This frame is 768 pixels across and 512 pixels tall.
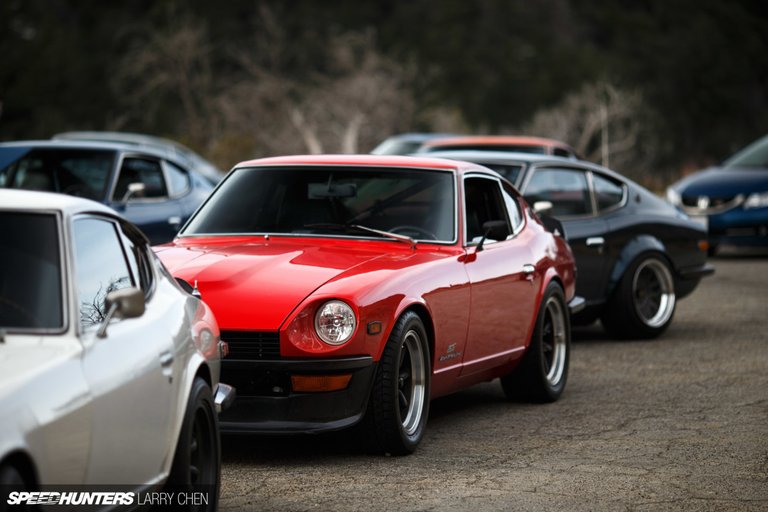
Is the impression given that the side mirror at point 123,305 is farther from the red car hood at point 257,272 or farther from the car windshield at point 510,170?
the car windshield at point 510,170

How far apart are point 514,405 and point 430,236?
1470mm

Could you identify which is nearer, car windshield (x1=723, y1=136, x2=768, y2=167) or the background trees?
car windshield (x1=723, y1=136, x2=768, y2=167)

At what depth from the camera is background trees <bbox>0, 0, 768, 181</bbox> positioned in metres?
47.8

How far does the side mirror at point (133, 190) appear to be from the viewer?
13.4 m

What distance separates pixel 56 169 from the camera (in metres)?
13.8

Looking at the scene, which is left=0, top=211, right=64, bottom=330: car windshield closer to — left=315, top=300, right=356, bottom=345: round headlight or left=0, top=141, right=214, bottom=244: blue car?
left=315, top=300, right=356, bottom=345: round headlight

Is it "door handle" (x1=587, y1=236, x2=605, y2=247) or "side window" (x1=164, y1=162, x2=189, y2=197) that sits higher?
"side window" (x1=164, y1=162, x2=189, y2=197)

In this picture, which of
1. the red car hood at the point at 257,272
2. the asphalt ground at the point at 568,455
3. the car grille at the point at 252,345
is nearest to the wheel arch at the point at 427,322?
the red car hood at the point at 257,272

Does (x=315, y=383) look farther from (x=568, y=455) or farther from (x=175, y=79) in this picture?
(x=175, y=79)

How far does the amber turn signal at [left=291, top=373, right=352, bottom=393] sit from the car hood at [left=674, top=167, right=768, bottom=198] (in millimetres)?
14684

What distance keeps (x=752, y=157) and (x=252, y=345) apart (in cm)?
1668

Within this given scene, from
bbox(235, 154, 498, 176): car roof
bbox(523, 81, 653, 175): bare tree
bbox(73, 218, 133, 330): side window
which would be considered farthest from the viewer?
bbox(523, 81, 653, 175): bare tree

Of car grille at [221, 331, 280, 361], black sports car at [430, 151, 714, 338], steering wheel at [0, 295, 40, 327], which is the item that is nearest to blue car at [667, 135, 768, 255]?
black sports car at [430, 151, 714, 338]

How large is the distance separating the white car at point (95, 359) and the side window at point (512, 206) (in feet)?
13.0
